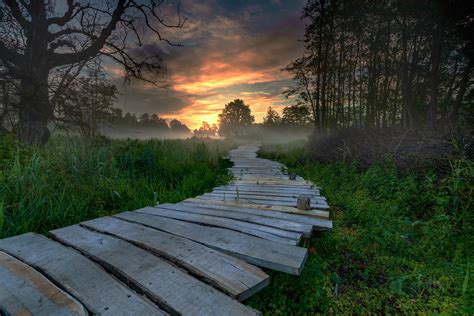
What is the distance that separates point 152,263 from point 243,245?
2.37ft

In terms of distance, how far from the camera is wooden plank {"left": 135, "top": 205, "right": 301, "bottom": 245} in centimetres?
207

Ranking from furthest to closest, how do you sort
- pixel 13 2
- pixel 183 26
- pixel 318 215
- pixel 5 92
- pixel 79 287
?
pixel 183 26
pixel 13 2
pixel 5 92
pixel 318 215
pixel 79 287

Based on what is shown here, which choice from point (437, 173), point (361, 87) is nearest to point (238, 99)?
point (361, 87)

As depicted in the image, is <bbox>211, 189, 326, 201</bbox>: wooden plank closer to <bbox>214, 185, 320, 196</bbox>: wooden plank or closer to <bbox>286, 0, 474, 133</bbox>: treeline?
<bbox>214, 185, 320, 196</bbox>: wooden plank

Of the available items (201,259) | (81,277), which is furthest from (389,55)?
(81,277)

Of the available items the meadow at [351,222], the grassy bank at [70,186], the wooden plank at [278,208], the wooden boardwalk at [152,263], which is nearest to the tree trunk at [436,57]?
the meadow at [351,222]

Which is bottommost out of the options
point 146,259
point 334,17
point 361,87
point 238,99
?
point 146,259

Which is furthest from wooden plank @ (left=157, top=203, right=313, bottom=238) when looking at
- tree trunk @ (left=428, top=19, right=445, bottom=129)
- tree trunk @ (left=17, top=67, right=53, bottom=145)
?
tree trunk @ (left=428, top=19, right=445, bottom=129)

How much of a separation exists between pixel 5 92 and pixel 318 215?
8.05 meters

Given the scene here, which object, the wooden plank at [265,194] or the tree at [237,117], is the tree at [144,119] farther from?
the wooden plank at [265,194]

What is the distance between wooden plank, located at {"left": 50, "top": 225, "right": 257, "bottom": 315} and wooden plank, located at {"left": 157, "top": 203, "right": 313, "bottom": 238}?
108cm

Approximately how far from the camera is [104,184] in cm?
354

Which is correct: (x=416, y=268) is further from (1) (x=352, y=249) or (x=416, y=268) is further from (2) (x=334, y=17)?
(2) (x=334, y=17)

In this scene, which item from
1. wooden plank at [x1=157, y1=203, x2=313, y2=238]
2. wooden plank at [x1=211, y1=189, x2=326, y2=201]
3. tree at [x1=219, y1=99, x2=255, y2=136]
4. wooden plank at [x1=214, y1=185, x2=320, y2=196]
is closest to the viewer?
wooden plank at [x1=157, y1=203, x2=313, y2=238]
